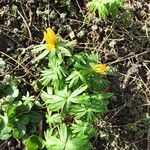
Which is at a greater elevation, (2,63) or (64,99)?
(2,63)

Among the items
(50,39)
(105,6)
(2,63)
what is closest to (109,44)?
(105,6)

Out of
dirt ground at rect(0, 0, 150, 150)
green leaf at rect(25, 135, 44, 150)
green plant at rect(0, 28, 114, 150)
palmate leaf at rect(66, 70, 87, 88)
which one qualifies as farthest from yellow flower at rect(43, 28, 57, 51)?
green leaf at rect(25, 135, 44, 150)

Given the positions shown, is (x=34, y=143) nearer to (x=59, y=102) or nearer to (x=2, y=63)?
(x=59, y=102)

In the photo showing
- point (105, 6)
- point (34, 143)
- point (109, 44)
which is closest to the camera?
point (34, 143)

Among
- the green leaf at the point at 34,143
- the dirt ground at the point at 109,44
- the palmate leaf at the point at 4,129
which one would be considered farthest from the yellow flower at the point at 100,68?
the palmate leaf at the point at 4,129

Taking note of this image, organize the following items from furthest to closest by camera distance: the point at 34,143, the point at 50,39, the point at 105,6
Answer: the point at 105,6 → the point at 34,143 → the point at 50,39

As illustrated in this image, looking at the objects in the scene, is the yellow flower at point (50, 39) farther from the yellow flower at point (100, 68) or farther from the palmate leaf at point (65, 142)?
the palmate leaf at point (65, 142)

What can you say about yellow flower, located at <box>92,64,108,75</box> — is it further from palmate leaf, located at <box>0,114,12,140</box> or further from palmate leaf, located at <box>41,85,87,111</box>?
palmate leaf, located at <box>0,114,12,140</box>
